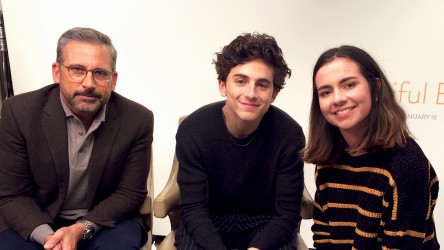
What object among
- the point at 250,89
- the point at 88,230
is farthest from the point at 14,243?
the point at 250,89

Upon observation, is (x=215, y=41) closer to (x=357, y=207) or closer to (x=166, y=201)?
(x=166, y=201)

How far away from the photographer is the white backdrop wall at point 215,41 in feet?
7.20

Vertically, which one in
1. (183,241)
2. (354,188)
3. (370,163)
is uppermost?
(370,163)

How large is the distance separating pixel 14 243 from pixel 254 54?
1.22m

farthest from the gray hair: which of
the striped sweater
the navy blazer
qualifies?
the striped sweater

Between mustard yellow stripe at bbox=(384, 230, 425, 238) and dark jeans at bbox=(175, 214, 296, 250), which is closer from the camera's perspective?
mustard yellow stripe at bbox=(384, 230, 425, 238)

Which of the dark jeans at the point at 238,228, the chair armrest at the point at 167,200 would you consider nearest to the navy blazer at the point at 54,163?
the chair armrest at the point at 167,200

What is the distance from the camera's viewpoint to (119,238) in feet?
4.96

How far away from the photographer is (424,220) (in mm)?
1259

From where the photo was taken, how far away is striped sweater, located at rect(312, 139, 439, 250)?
1.24m

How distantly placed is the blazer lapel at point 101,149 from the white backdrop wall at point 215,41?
80 cm

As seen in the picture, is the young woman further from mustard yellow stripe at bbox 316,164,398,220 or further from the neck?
the neck

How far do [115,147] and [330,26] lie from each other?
58.0 inches

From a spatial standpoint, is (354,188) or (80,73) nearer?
(354,188)
